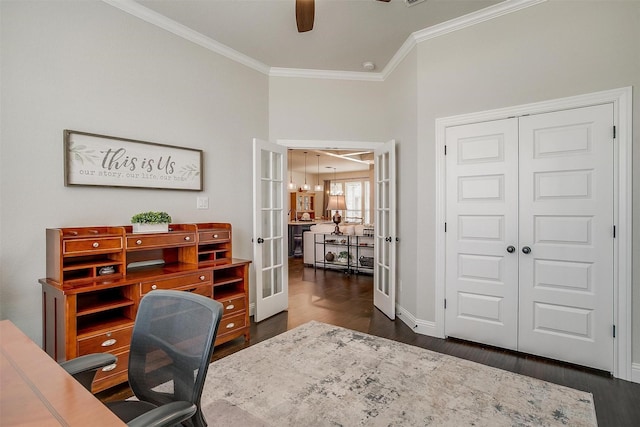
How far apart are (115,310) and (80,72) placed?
1.89 metres

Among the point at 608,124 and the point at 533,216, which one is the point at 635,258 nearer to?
the point at 533,216

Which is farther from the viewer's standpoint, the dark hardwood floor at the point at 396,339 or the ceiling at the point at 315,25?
the ceiling at the point at 315,25

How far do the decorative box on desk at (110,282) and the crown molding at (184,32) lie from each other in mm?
1887

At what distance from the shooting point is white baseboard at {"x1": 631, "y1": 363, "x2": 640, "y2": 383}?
7.88 feet

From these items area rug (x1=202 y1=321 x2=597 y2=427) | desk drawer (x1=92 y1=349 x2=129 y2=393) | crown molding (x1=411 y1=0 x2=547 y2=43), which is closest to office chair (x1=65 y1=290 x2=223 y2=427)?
area rug (x1=202 y1=321 x2=597 y2=427)

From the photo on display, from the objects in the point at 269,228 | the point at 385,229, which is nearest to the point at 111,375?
the point at 269,228

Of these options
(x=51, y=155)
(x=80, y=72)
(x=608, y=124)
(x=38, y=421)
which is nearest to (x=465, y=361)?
(x=608, y=124)

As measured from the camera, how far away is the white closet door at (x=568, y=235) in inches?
100

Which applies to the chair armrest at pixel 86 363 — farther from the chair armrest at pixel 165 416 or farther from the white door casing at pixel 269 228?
the white door casing at pixel 269 228

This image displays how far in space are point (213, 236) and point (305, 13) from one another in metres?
2.06

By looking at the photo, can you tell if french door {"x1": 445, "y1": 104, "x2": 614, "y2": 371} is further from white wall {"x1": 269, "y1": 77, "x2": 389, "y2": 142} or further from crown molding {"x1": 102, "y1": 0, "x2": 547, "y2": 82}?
white wall {"x1": 269, "y1": 77, "x2": 389, "y2": 142}

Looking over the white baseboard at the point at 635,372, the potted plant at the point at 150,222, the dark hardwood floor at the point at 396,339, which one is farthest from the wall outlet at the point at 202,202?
the white baseboard at the point at 635,372

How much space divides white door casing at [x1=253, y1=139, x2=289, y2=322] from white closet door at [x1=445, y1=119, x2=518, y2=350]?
196 cm

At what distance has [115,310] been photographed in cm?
255
